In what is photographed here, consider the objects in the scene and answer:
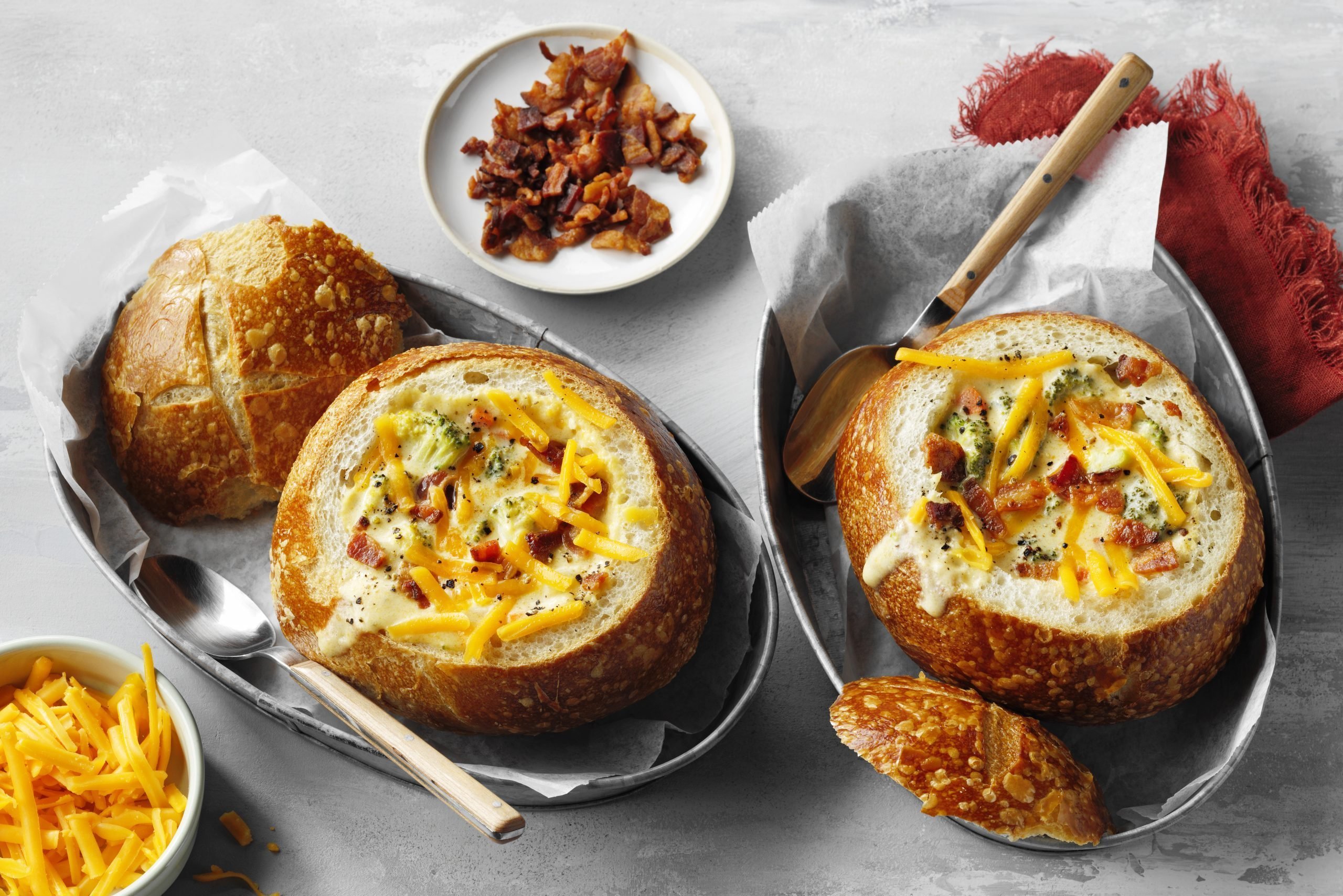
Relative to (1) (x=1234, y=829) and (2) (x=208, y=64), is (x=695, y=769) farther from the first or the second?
(2) (x=208, y=64)

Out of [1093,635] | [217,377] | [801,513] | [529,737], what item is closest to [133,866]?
[529,737]

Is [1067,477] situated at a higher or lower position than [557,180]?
lower

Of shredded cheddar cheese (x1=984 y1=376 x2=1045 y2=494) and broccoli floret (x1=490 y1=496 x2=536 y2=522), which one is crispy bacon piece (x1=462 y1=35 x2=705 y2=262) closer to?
broccoli floret (x1=490 y1=496 x2=536 y2=522)

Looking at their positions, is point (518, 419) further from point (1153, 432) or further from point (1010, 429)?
point (1153, 432)

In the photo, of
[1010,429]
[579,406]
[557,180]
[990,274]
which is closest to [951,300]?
[990,274]

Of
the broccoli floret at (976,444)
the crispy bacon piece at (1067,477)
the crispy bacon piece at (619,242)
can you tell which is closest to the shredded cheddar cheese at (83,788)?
the crispy bacon piece at (619,242)

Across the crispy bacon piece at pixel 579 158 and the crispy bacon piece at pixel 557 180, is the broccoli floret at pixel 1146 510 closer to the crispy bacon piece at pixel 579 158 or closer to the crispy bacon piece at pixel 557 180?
the crispy bacon piece at pixel 579 158

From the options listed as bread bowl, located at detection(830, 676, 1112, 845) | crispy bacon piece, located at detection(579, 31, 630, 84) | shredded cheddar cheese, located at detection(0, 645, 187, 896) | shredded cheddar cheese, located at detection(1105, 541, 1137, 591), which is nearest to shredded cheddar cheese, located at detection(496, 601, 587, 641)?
bread bowl, located at detection(830, 676, 1112, 845)
